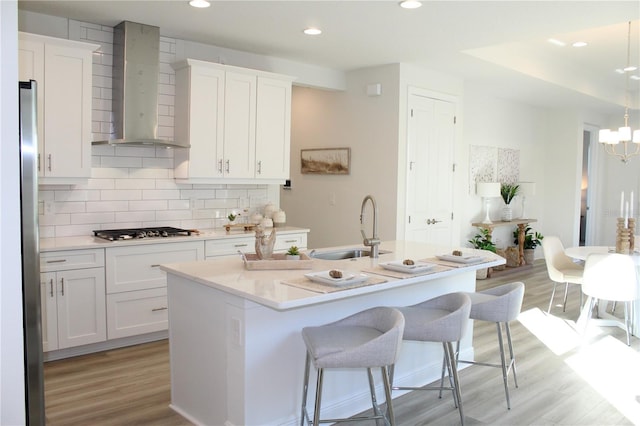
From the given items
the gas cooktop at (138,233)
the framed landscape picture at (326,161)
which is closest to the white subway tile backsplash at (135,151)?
the gas cooktop at (138,233)

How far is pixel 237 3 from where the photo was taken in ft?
12.7

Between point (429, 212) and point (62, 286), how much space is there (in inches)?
154

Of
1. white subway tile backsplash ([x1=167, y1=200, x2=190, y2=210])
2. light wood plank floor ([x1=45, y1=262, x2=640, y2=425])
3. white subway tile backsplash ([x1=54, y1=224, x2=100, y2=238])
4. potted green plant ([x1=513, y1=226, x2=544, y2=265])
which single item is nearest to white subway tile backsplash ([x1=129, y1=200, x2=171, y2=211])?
white subway tile backsplash ([x1=167, y1=200, x2=190, y2=210])

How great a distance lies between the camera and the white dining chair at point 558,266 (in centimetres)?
529

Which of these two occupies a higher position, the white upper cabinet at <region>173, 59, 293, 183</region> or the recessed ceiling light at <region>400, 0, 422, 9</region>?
the recessed ceiling light at <region>400, 0, 422, 9</region>

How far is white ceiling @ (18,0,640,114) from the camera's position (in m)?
3.89

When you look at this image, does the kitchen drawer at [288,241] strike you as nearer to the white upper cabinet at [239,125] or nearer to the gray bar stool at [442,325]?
the white upper cabinet at [239,125]

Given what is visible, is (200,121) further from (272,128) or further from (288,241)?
(288,241)

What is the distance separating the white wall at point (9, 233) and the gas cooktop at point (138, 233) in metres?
2.27

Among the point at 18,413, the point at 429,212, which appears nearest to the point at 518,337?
the point at 429,212

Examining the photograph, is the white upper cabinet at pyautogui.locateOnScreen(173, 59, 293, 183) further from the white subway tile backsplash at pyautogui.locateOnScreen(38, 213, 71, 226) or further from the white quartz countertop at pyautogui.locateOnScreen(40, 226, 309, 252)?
the white subway tile backsplash at pyautogui.locateOnScreen(38, 213, 71, 226)

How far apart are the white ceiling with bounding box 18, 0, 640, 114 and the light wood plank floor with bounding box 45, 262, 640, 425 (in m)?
2.60

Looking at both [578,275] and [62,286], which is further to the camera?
[578,275]

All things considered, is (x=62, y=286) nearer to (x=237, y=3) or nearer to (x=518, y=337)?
(x=237, y=3)
